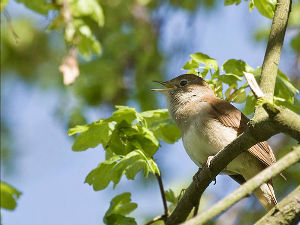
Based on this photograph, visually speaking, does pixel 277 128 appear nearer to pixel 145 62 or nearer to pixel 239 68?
pixel 239 68

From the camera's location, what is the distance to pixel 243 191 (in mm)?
2717

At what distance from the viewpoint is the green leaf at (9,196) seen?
15.5 ft

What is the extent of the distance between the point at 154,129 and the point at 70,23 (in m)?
1.55

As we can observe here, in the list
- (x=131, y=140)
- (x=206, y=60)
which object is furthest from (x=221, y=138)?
(x=131, y=140)

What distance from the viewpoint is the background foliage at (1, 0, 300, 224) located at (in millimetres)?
4285

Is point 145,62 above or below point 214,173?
above

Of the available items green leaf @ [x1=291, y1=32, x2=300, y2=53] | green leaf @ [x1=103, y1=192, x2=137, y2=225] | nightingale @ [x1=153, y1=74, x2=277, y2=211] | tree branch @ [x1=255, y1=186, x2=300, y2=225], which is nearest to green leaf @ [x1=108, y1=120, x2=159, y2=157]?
green leaf @ [x1=103, y1=192, x2=137, y2=225]

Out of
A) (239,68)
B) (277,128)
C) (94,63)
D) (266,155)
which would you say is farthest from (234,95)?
(94,63)

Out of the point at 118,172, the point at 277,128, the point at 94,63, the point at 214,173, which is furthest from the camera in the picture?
the point at 94,63

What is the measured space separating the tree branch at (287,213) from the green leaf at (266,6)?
5.48 ft

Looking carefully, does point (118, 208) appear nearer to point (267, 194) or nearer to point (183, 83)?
point (267, 194)

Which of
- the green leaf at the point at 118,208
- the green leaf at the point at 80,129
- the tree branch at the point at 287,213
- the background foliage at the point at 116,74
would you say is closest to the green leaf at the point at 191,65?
the background foliage at the point at 116,74

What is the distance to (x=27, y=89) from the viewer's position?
354 inches

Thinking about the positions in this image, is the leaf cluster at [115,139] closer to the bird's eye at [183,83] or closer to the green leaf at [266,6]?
the green leaf at [266,6]
